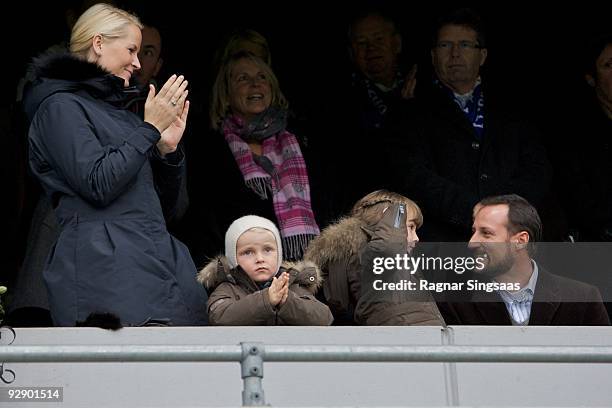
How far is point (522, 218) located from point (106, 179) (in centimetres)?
193

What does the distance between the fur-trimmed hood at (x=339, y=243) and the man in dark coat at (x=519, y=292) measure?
18.8 inches

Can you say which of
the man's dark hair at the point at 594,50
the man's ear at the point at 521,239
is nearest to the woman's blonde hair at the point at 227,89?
the man's ear at the point at 521,239

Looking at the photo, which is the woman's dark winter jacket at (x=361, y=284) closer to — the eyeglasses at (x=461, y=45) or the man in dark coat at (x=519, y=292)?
the man in dark coat at (x=519, y=292)

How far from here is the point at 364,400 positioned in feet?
26.7

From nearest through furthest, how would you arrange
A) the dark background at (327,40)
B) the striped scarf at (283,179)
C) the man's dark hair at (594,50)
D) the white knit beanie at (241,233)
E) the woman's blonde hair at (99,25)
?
the woman's blonde hair at (99,25)
the white knit beanie at (241,233)
the striped scarf at (283,179)
the man's dark hair at (594,50)
the dark background at (327,40)

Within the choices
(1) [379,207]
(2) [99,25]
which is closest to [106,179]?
(2) [99,25]

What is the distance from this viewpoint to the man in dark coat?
853 cm

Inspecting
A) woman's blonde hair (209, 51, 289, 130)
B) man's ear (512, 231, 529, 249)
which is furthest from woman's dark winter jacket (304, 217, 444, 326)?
woman's blonde hair (209, 51, 289, 130)

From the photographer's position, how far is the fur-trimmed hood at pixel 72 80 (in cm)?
807

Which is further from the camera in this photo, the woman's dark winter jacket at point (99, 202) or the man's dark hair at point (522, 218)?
the man's dark hair at point (522, 218)

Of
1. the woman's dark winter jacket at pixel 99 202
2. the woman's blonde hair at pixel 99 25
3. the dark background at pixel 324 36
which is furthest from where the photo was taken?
the dark background at pixel 324 36

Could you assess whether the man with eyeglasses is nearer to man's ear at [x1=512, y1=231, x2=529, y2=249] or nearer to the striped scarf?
the striped scarf

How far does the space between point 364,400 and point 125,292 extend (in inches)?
41.7

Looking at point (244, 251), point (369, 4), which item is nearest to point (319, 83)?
point (369, 4)
